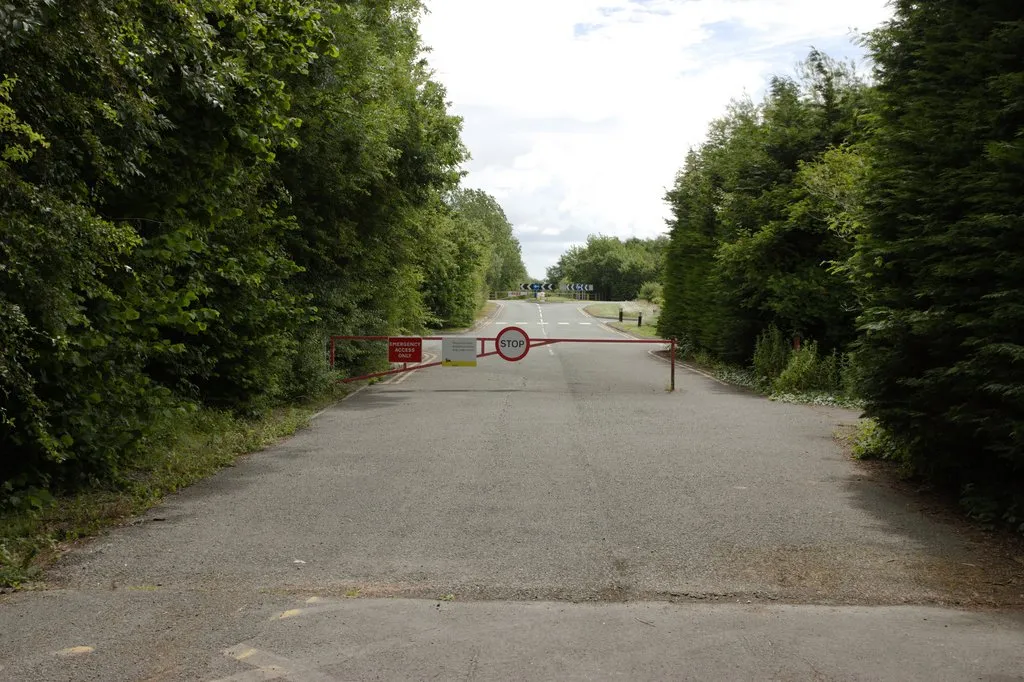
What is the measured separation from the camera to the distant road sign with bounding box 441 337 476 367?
20.6m

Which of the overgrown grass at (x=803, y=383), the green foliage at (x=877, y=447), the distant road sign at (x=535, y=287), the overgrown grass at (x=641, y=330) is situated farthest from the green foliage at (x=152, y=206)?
the distant road sign at (x=535, y=287)

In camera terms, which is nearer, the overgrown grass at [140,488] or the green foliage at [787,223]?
the overgrown grass at [140,488]

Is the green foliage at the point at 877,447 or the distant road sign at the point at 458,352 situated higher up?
the distant road sign at the point at 458,352

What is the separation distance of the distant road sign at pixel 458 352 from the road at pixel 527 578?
27.9ft

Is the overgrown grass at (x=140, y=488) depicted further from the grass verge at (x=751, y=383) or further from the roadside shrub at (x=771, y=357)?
the roadside shrub at (x=771, y=357)

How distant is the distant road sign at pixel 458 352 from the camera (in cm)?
2059

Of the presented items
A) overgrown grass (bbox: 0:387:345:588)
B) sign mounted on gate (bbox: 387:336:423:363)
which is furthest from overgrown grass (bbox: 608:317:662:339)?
overgrown grass (bbox: 0:387:345:588)

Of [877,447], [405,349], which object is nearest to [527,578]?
[877,447]

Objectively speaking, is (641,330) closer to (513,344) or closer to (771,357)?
(771,357)

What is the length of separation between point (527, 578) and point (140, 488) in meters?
4.52

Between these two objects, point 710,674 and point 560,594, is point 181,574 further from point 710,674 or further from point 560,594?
point 710,674

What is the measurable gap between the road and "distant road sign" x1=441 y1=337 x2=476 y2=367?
8.49 meters

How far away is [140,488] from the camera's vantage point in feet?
29.3

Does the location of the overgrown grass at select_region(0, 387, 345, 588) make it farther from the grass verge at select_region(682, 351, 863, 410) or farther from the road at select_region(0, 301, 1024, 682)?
the grass verge at select_region(682, 351, 863, 410)
